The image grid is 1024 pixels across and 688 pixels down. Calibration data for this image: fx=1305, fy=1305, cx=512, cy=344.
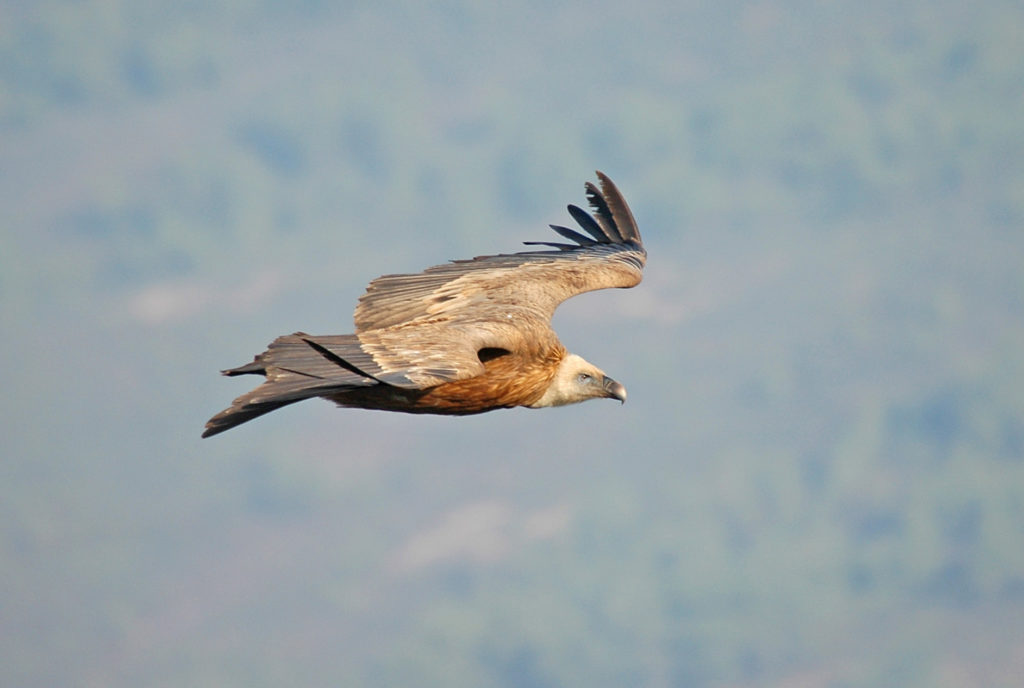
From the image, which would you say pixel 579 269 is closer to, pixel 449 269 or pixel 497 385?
pixel 449 269

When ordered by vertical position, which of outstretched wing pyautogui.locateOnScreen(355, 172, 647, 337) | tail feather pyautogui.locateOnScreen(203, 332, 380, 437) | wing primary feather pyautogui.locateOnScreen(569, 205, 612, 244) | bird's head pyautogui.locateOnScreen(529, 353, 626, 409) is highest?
wing primary feather pyautogui.locateOnScreen(569, 205, 612, 244)

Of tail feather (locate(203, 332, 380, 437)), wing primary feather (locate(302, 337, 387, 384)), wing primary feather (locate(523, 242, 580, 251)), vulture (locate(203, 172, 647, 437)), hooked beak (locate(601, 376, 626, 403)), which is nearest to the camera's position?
wing primary feather (locate(302, 337, 387, 384))

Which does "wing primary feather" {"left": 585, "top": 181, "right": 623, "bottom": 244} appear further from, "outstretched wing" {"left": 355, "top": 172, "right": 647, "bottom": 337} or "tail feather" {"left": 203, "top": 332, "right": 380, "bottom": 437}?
"tail feather" {"left": 203, "top": 332, "right": 380, "bottom": 437}

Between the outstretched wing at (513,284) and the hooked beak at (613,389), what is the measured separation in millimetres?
924

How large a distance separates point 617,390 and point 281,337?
470 centimetres

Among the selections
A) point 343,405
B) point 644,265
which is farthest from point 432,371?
point 644,265

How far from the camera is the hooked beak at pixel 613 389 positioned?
13.9m

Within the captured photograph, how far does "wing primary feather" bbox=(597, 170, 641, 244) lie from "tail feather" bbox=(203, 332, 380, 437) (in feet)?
25.4

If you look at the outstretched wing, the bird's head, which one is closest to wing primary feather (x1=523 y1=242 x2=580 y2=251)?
the outstretched wing

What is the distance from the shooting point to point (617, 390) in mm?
14039

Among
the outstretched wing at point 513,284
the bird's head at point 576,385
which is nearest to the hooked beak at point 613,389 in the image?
the bird's head at point 576,385

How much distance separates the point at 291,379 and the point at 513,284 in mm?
5359

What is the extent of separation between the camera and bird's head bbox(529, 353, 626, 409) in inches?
532

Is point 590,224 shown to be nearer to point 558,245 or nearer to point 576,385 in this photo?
point 558,245
